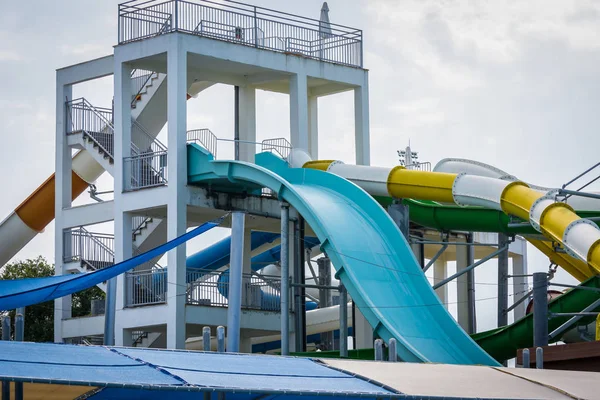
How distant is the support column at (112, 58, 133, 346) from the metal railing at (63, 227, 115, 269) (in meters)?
1.40

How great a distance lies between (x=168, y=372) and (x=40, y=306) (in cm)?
3594

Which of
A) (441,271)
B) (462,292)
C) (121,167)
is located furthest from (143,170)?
(441,271)

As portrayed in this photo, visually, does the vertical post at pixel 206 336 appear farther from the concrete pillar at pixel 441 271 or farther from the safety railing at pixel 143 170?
the concrete pillar at pixel 441 271

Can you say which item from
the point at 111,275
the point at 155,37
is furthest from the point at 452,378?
the point at 155,37

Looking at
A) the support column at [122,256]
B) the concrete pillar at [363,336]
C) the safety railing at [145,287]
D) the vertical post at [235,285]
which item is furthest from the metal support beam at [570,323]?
the support column at [122,256]

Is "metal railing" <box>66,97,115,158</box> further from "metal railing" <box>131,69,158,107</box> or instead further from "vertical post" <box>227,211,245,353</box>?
"vertical post" <box>227,211,245,353</box>

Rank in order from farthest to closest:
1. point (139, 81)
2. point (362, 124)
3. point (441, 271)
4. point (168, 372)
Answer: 1. point (441, 271)
2. point (362, 124)
3. point (139, 81)
4. point (168, 372)

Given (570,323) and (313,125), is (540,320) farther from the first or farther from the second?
(313,125)

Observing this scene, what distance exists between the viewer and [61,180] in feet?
114

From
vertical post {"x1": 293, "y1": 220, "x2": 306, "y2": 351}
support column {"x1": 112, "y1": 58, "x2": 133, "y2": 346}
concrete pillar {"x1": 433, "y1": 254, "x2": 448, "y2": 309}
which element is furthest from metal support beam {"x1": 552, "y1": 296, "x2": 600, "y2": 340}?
concrete pillar {"x1": 433, "y1": 254, "x2": 448, "y2": 309}

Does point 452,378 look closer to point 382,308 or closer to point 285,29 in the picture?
point 382,308

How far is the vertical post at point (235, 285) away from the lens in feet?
70.3

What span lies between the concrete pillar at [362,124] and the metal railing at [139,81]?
5868mm

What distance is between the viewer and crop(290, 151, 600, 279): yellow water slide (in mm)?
25000
